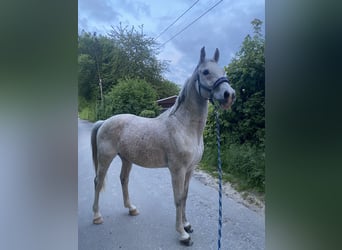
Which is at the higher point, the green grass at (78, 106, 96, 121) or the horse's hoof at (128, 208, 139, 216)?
the green grass at (78, 106, 96, 121)

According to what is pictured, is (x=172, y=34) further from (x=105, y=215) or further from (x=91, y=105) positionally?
(x=105, y=215)

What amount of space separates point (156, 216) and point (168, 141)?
31cm

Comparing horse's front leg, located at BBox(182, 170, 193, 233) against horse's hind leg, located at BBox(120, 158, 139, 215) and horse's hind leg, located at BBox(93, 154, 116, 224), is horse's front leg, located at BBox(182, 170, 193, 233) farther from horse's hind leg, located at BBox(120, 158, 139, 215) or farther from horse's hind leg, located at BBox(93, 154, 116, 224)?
horse's hind leg, located at BBox(93, 154, 116, 224)

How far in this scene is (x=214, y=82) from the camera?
0.88 meters

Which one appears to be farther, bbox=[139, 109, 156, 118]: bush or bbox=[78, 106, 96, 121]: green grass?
bbox=[139, 109, 156, 118]: bush

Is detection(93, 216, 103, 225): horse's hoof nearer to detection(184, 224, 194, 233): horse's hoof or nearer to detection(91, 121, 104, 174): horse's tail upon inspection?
detection(91, 121, 104, 174): horse's tail

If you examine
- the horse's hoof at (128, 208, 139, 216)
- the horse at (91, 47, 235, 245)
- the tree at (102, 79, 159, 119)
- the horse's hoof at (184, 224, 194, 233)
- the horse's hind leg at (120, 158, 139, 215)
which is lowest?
the horse's hoof at (184, 224, 194, 233)

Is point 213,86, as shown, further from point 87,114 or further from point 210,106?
point 87,114

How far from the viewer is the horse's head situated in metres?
0.87

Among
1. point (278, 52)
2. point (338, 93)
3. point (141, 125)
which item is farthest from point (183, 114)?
point (338, 93)

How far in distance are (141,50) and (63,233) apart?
0.71m

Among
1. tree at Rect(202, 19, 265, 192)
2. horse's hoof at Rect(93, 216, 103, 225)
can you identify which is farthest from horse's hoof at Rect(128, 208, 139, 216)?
tree at Rect(202, 19, 265, 192)

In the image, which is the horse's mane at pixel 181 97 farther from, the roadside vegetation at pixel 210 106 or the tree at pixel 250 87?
the tree at pixel 250 87

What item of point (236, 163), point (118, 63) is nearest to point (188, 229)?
point (236, 163)
